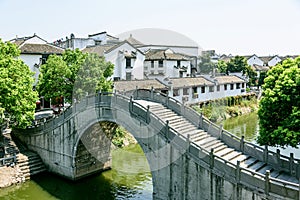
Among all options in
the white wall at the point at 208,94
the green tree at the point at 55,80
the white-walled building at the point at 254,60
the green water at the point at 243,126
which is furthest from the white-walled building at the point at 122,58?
the white-walled building at the point at 254,60

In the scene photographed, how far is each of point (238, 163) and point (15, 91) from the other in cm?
1696

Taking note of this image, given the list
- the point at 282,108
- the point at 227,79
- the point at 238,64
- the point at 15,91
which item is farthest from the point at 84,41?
the point at 282,108

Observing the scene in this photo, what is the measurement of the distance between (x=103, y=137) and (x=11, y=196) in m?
7.80

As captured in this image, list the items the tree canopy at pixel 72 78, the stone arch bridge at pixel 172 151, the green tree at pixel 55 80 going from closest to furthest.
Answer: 1. the stone arch bridge at pixel 172 151
2. the tree canopy at pixel 72 78
3. the green tree at pixel 55 80

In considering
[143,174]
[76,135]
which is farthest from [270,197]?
[76,135]

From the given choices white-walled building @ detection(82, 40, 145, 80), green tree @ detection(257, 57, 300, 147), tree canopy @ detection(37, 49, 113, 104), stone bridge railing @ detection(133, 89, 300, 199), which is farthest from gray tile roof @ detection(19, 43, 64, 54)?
green tree @ detection(257, 57, 300, 147)

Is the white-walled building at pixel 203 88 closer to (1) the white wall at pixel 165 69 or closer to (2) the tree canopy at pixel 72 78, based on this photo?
(1) the white wall at pixel 165 69

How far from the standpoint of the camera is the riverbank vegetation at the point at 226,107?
42.9 m

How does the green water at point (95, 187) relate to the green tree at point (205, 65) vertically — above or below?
below

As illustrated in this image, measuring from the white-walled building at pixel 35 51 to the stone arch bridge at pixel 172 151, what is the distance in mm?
12440

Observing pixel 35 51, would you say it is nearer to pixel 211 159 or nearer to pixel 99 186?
pixel 99 186

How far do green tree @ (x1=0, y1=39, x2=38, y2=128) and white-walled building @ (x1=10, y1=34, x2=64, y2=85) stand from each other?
978 centimetres

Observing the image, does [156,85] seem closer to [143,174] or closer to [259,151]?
[143,174]

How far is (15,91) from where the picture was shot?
21812 mm
